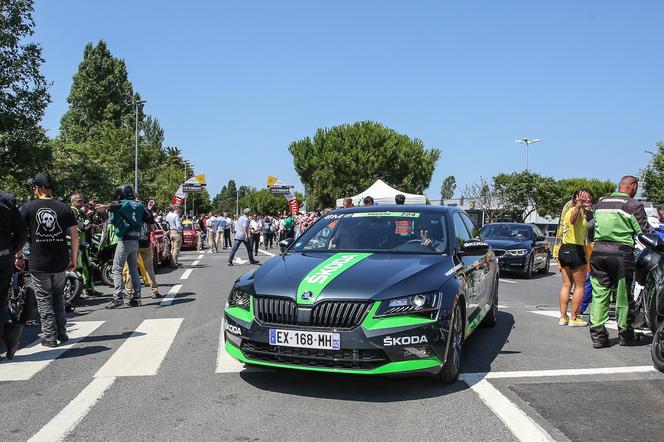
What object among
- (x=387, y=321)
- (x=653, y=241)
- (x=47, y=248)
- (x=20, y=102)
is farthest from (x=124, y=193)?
(x=20, y=102)

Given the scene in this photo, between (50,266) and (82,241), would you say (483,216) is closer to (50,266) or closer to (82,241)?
(82,241)

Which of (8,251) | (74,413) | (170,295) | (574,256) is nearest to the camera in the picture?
(74,413)

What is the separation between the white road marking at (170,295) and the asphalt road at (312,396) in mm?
2817

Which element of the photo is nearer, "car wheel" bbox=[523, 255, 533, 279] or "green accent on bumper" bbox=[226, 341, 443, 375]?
"green accent on bumper" bbox=[226, 341, 443, 375]

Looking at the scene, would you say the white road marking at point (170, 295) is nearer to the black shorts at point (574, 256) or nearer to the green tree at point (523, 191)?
the black shorts at point (574, 256)

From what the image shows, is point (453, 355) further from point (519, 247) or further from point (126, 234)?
point (519, 247)

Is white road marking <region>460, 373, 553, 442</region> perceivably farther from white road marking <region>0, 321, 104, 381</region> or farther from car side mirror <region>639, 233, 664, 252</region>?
white road marking <region>0, 321, 104, 381</region>

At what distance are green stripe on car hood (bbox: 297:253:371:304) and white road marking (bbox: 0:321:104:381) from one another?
8.94 feet

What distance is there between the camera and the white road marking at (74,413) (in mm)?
3729

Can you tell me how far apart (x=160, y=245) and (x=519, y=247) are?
9.60m

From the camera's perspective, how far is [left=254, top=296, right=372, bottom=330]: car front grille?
4.27 metres

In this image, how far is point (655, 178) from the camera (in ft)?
138

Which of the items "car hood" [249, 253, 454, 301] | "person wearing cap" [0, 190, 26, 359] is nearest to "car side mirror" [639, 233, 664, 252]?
"car hood" [249, 253, 454, 301]

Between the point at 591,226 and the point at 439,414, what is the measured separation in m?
4.04
